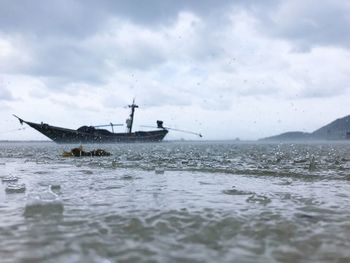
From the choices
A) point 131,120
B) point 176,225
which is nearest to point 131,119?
point 131,120

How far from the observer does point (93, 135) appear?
15425 centimetres

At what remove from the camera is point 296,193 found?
541 inches

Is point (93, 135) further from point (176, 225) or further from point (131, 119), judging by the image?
point (176, 225)

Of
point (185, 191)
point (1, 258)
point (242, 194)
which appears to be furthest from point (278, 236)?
point (185, 191)

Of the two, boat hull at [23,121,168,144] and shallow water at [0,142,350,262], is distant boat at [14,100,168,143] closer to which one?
boat hull at [23,121,168,144]

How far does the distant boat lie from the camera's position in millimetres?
138750

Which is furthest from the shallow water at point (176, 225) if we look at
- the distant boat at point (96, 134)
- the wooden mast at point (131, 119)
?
the wooden mast at point (131, 119)

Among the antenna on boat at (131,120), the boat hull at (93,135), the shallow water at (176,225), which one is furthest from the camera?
the antenna on boat at (131,120)

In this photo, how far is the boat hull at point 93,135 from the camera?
138 metres

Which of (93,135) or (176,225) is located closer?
(176,225)

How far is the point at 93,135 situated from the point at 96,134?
134cm

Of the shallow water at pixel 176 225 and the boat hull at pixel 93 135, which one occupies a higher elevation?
the boat hull at pixel 93 135

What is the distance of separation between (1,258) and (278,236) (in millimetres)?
4958

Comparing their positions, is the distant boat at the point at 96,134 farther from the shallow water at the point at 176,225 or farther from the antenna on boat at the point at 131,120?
the shallow water at the point at 176,225
